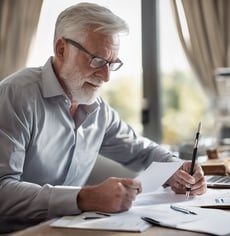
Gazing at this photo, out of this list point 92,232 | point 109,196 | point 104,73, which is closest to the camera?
point 92,232

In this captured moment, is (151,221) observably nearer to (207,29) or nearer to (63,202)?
(63,202)

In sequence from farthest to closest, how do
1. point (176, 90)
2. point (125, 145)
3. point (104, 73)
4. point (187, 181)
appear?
point (176, 90) → point (125, 145) → point (104, 73) → point (187, 181)

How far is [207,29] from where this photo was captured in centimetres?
386

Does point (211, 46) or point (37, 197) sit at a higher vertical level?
point (211, 46)

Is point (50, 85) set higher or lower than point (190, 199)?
higher

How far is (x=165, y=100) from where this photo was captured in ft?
13.8

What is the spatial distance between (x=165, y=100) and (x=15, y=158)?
268 centimetres

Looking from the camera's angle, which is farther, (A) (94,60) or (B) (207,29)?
(B) (207,29)

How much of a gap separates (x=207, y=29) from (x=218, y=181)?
214 centimetres

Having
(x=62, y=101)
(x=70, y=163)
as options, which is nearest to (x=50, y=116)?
(x=62, y=101)

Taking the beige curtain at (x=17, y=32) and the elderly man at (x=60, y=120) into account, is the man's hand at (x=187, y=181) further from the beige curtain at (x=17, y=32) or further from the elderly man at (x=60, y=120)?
the beige curtain at (x=17, y=32)

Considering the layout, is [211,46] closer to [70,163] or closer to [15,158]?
[70,163]

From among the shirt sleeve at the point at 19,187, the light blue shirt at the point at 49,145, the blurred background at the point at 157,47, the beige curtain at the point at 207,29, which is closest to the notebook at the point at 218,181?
the light blue shirt at the point at 49,145

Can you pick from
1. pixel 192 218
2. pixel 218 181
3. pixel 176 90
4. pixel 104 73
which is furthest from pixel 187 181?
pixel 176 90
